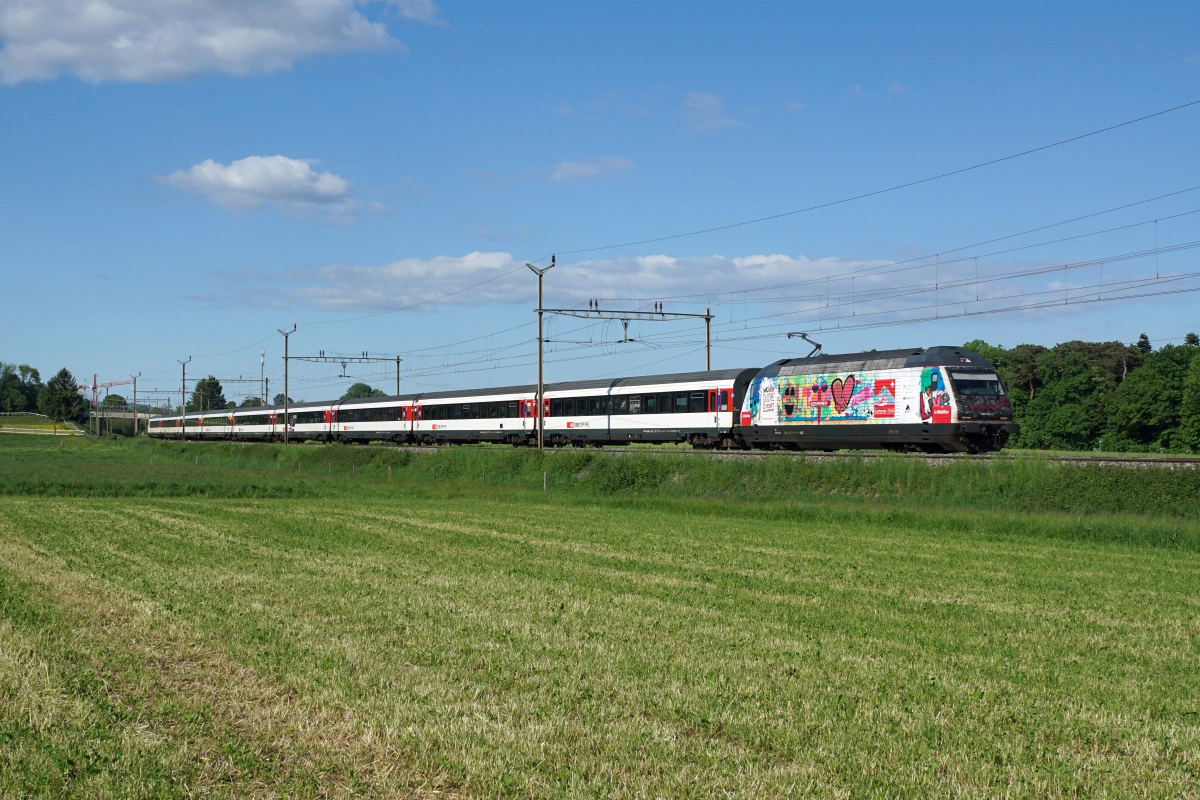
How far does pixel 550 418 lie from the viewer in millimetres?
61125

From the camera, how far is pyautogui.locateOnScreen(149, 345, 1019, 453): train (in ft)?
124

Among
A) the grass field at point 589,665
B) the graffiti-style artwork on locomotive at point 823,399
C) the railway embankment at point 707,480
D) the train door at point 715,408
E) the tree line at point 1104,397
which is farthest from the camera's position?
the tree line at point 1104,397

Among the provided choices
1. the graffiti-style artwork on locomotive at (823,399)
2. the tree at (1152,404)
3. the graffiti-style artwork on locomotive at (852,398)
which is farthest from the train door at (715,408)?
the tree at (1152,404)

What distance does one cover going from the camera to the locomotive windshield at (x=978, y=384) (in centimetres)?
3741

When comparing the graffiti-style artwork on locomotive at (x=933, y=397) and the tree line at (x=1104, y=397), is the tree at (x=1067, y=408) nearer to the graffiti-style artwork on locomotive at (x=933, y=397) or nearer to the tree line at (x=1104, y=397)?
the tree line at (x=1104, y=397)

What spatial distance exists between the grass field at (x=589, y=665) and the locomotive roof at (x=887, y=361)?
49.1 ft

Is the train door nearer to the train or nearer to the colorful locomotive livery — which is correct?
the train

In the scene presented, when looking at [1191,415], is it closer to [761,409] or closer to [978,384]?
[761,409]

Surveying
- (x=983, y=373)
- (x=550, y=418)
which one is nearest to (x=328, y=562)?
(x=983, y=373)

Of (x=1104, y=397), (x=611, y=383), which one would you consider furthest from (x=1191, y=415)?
(x=611, y=383)

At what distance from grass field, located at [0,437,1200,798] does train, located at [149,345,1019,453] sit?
14.5 meters

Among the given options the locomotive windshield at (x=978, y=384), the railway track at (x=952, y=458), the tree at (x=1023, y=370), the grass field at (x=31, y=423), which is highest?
the tree at (x=1023, y=370)

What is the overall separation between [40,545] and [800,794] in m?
17.9

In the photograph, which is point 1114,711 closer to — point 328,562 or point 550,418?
point 328,562
